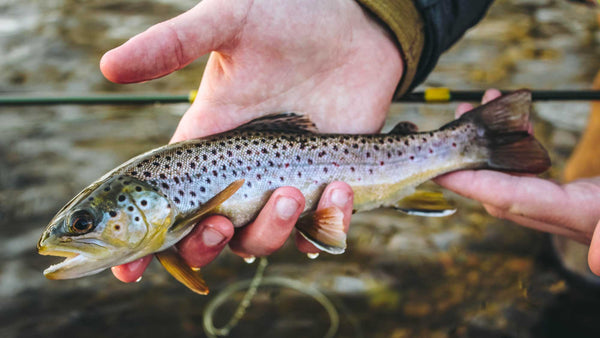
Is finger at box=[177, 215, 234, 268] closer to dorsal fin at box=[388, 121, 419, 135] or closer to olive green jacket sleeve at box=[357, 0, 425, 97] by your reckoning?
dorsal fin at box=[388, 121, 419, 135]

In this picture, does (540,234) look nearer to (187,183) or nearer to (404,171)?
(404,171)

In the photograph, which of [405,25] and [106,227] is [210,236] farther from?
[405,25]

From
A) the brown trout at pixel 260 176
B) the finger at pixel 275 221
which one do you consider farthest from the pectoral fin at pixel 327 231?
the finger at pixel 275 221

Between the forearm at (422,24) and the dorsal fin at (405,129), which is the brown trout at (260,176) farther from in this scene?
the forearm at (422,24)

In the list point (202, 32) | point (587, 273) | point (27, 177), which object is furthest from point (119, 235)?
point (27, 177)

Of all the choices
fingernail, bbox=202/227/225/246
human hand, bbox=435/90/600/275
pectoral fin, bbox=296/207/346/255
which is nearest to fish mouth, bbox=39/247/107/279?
fingernail, bbox=202/227/225/246
